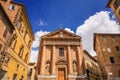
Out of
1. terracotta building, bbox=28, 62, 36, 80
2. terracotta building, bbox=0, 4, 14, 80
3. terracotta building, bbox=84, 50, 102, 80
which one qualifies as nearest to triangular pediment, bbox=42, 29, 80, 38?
terracotta building, bbox=0, 4, 14, 80

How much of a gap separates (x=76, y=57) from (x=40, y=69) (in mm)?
7984

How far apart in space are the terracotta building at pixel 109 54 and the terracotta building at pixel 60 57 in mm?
8045

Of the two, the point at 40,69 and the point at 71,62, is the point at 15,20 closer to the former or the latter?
the point at 40,69

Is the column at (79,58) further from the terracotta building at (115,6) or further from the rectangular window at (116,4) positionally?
the rectangular window at (116,4)

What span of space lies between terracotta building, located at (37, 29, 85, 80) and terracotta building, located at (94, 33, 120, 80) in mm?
8045

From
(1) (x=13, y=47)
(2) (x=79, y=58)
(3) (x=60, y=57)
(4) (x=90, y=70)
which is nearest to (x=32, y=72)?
(4) (x=90, y=70)

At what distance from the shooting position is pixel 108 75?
88.6 ft

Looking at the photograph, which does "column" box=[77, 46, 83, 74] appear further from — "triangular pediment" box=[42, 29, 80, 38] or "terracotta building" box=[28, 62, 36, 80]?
"terracotta building" box=[28, 62, 36, 80]

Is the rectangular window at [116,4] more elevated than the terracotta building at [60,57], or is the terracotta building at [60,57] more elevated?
the rectangular window at [116,4]

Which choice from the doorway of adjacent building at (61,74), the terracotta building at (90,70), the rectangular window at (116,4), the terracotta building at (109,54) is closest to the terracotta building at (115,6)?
the rectangular window at (116,4)

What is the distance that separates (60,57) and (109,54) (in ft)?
44.4

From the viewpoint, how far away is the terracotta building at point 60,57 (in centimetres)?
2300

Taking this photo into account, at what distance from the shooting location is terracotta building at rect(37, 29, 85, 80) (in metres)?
23.0

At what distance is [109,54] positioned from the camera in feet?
98.6
